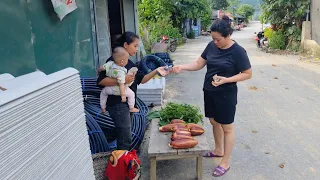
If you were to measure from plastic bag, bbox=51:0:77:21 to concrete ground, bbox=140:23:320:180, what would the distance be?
2.33 m

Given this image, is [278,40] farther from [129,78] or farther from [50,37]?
[129,78]

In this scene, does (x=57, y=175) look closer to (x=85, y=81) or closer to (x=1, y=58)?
(x=1, y=58)

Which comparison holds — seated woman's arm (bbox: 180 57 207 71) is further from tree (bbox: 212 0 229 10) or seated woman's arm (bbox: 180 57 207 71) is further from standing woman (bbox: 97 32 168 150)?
tree (bbox: 212 0 229 10)

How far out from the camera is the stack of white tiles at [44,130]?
1481mm

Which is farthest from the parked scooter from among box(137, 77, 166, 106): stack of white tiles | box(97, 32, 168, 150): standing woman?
box(97, 32, 168, 150): standing woman

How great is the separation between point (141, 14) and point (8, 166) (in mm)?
17308

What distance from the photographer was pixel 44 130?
1777mm

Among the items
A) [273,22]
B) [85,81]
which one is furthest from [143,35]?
[85,81]

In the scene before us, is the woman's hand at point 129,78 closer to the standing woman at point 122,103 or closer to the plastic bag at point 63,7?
the standing woman at point 122,103

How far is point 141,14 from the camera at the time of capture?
17984mm

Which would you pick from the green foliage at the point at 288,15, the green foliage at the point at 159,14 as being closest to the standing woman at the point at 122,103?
the green foliage at the point at 159,14

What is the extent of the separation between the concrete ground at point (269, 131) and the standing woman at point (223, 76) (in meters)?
0.43

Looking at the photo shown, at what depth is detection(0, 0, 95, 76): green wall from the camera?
3.23 m

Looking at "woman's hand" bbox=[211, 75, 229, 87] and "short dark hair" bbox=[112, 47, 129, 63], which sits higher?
"short dark hair" bbox=[112, 47, 129, 63]
